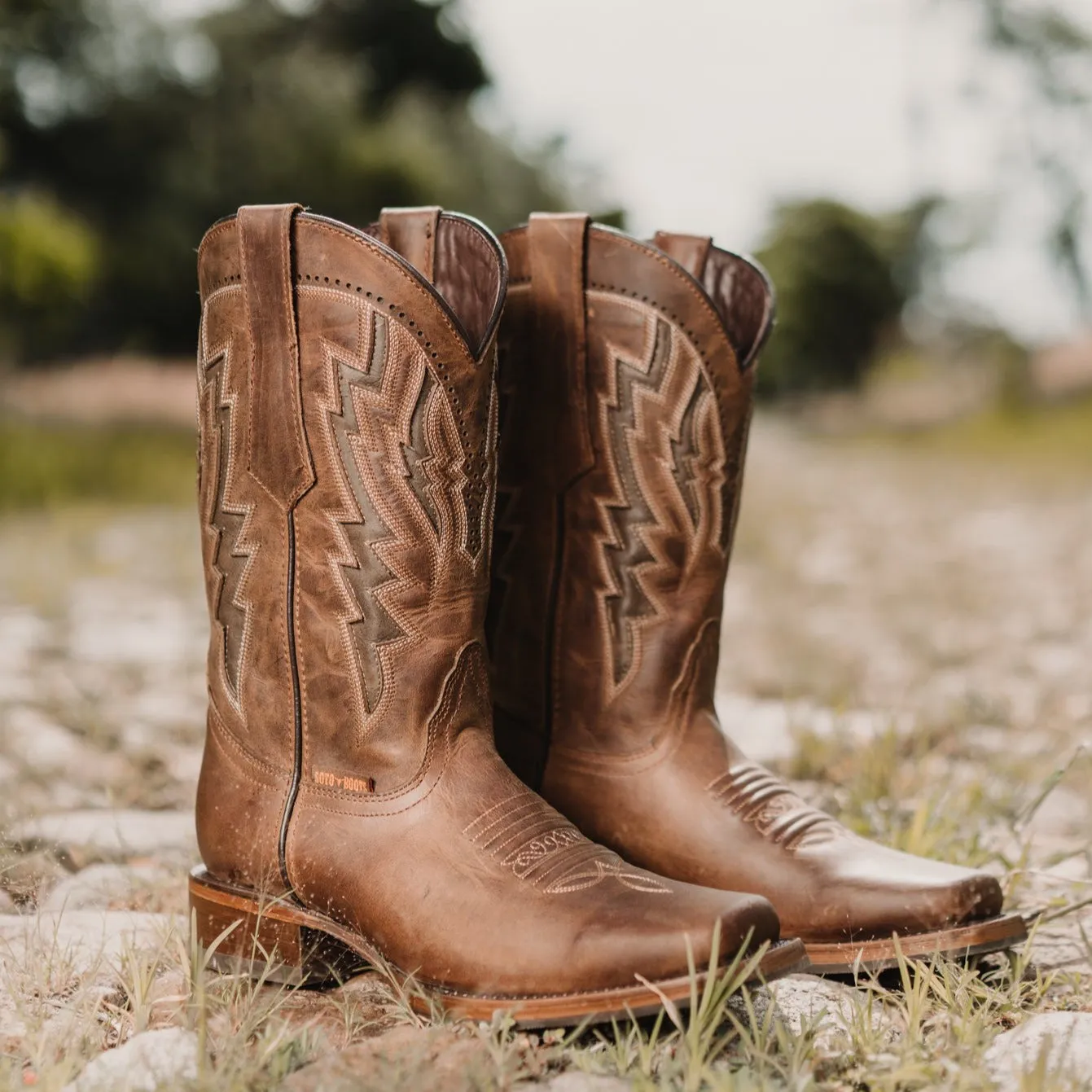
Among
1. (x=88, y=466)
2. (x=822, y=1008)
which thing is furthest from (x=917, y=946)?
(x=88, y=466)

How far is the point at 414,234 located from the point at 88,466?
252 inches

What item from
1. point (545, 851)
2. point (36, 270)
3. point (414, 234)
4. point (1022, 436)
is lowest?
point (545, 851)

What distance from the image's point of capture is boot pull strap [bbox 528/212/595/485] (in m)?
1.52

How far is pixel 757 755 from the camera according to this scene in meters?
2.30

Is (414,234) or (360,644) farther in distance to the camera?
(414,234)

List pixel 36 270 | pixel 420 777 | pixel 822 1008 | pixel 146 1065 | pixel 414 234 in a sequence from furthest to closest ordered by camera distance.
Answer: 1. pixel 36 270
2. pixel 414 234
3. pixel 420 777
4. pixel 822 1008
5. pixel 146 1065

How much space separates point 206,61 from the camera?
13.8 m

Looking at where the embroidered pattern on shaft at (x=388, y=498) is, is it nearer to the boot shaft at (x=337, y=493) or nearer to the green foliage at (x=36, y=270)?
the boot shaft at (x=337, y=493)

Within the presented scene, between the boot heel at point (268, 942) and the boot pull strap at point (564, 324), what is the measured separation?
25.3 inches

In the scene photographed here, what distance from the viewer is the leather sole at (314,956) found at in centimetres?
114

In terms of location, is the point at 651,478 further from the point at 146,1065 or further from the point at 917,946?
the point at 146,1065

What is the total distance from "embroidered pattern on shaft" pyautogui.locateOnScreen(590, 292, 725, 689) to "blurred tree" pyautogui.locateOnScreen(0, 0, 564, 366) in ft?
38.1

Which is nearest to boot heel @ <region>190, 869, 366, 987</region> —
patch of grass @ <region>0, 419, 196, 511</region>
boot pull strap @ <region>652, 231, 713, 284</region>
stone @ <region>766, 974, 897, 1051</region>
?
stone @ <region>766, 974, 897, 1051</region>

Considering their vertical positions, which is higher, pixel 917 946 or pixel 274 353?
pixel 274 353
